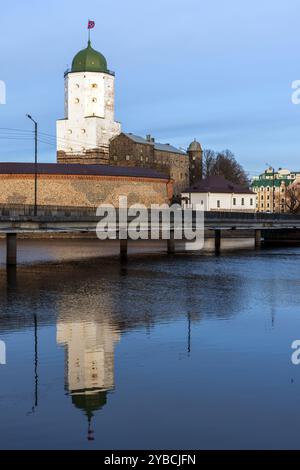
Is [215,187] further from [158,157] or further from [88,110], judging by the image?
[88,110]

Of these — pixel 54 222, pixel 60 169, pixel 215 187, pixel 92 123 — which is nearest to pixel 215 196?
pixel 215 187

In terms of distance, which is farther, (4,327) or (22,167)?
(22,167)

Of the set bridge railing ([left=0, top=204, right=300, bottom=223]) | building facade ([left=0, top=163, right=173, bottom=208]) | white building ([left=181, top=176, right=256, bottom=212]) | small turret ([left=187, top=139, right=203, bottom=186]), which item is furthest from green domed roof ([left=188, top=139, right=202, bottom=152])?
bridge railing ([left=0, top=204, right=300, bottom=223])

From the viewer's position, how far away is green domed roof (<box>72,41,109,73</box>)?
268 feet

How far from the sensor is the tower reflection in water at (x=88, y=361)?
9953 mm

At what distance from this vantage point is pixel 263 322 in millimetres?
17094

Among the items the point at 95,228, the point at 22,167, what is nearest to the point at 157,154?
the point at 22,167

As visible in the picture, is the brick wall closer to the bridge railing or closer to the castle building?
the castle building

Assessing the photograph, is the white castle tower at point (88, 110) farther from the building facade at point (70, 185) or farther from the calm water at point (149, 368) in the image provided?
the calm water at point (149, 368)

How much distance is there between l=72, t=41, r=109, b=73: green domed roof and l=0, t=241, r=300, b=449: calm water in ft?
202

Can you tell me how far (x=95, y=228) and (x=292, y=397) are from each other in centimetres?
2815

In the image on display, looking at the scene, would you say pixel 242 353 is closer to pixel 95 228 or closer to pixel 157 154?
pixel 95 228

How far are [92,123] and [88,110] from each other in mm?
2017

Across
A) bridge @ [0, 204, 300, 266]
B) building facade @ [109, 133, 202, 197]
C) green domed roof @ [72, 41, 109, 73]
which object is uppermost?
green domed roof @ [72, 41, 109, 73]
